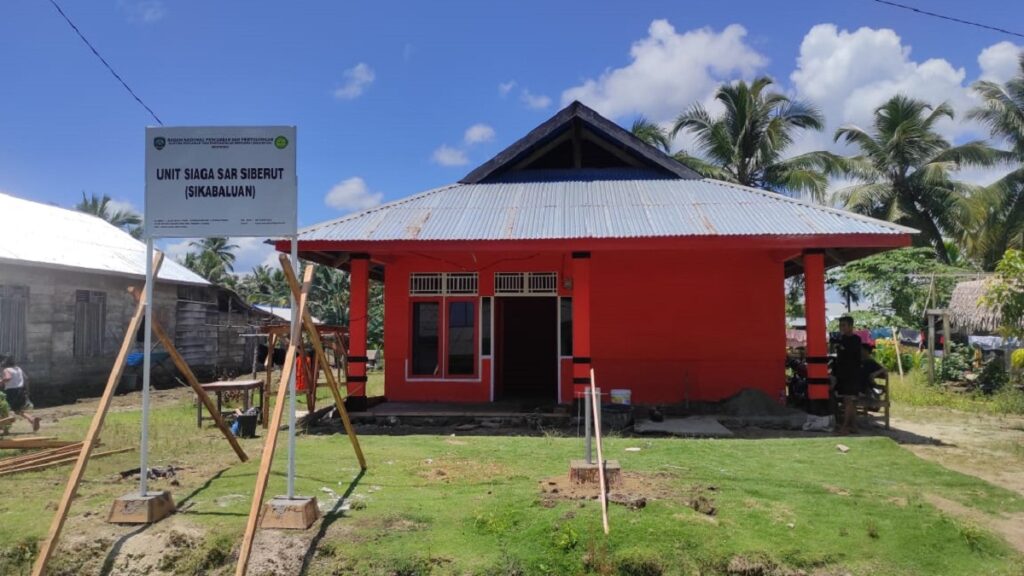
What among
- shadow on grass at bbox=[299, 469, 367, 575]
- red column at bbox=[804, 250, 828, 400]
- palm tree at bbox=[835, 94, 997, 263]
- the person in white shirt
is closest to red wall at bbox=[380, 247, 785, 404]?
red column at bbox=[804, 250, 828, 400]

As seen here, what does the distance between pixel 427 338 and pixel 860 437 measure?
7.32m

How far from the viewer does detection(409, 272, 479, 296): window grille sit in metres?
12.4

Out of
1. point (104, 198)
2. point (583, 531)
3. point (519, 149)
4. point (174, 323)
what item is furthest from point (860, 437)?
point (104, 198)

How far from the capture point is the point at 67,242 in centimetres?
1794

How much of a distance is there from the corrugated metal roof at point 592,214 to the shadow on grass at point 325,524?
5080 mm

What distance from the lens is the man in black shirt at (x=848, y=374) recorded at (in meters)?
9.83

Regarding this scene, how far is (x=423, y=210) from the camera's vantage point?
12.4 meters

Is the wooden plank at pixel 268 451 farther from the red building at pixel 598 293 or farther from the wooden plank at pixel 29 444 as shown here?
the red building at pixel 598 293

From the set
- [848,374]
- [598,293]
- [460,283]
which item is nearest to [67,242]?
[460,283]

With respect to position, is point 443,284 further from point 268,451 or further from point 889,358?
point 889,358

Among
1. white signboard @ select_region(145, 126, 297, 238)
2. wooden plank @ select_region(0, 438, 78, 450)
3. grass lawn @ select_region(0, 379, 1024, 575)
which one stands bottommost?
grass lawn @ select_region(0, 379, 1024, 575)

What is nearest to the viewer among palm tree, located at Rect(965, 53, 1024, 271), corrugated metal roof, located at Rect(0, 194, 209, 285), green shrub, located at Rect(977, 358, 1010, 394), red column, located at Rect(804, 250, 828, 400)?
red column, located at Rect(804, 250, 828, 400)

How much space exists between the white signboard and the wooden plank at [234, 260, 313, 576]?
547 mm

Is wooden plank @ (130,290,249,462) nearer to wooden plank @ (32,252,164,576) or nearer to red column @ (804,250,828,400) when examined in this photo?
wooden plank @ (32,252,164,576)
